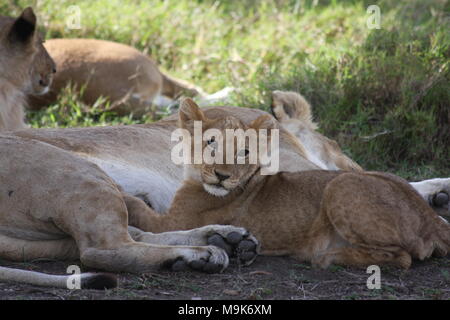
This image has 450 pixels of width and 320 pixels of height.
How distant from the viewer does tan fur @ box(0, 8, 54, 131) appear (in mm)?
5824

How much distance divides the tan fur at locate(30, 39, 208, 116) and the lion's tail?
4.13 meters

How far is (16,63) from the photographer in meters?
5.91

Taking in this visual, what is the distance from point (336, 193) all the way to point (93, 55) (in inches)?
175

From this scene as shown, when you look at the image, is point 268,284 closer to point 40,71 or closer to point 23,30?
point 23,30

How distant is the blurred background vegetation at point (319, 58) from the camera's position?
6.48 m

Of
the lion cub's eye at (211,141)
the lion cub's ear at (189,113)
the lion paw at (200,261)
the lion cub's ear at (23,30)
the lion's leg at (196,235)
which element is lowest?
the lion paw at (200,261)

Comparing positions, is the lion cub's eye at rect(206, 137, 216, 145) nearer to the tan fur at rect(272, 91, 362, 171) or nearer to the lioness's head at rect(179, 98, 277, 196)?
the lioness's head at rect(179, 98, 277, 196)

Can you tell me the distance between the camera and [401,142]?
21.3 feet

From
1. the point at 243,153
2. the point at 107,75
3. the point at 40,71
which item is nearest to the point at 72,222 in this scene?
the point at 243,153

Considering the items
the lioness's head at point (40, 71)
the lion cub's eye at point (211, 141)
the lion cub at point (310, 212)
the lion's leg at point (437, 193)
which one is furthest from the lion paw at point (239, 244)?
the lioness's head at point (40, 71)

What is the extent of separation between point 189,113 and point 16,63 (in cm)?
200

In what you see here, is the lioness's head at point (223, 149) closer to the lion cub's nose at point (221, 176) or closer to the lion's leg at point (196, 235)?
the lion cub's nose at point (221, 176)

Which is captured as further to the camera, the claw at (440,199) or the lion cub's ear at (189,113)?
the claw at (440,199)

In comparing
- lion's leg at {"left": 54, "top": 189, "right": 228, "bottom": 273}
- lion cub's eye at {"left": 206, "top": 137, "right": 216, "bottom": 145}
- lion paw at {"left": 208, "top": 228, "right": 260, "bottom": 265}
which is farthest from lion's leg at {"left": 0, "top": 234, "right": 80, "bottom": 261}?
lion cub's eye at {"left": 206, "top": 137, "right": 216, "bottom": 145}
